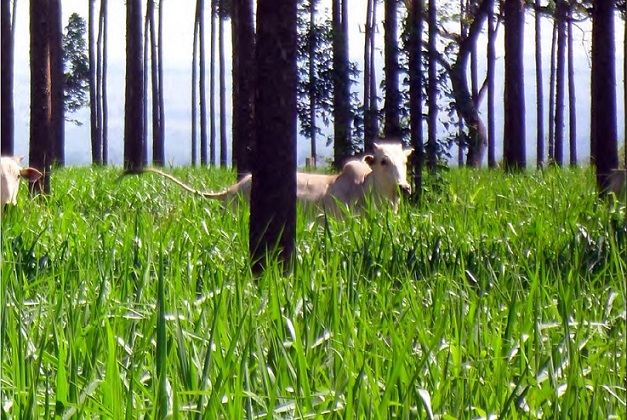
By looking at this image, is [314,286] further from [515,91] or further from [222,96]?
[222,96]

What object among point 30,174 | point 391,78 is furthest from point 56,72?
point 30,174

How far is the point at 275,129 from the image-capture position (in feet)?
18.4

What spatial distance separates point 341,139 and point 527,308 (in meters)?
10.4

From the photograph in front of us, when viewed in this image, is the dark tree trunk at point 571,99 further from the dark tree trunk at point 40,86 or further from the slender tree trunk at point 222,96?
the dark tree trunk at point 40,86

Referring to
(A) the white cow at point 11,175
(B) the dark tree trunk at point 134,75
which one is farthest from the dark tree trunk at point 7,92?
(A) the white cow at point 11,175

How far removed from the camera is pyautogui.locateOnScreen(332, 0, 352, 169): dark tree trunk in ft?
45.5

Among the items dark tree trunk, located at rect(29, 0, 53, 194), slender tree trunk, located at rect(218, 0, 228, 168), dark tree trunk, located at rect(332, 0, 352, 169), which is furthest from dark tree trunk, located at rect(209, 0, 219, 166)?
dark tree trunk, located at rect(29, 0, 53, 194)

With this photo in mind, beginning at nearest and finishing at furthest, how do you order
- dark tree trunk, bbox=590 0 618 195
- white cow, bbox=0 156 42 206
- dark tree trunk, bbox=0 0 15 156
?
white cow, bbox=0 156 42 206
dark tree trunk, bbox=590 0 618 195
dark tree trunk, bbox=0 0 15 156

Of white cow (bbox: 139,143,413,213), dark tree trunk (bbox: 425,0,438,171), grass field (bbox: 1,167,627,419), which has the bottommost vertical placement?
grass field (bbox: 1,167,627,419)

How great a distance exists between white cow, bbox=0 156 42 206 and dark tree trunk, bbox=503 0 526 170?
12416 mm

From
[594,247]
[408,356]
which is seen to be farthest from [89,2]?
[408,356]

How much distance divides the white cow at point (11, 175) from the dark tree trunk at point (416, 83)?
4481 mm

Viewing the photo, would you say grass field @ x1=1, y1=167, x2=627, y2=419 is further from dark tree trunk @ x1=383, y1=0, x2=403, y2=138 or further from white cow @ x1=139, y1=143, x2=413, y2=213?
dark tree trunk @ x1=383, y1=0, x2=403, y2=138

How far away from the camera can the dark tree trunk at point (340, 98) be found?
45.5 feet
